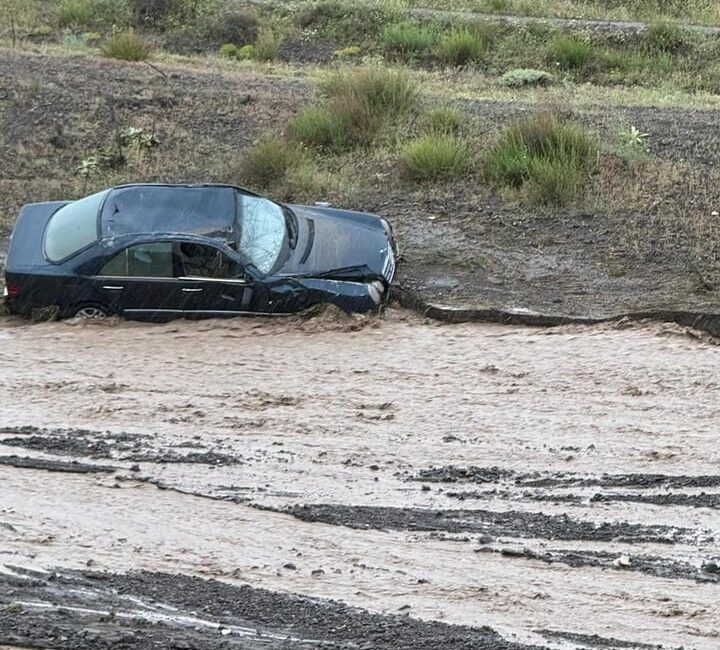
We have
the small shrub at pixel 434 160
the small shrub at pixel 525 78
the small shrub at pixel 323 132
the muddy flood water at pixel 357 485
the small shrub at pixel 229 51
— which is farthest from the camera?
the small shrub at pixel 229 51

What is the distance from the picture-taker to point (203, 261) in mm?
11633

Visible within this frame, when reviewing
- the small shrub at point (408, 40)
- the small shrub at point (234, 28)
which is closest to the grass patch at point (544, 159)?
the small shrub at point (408, 40)

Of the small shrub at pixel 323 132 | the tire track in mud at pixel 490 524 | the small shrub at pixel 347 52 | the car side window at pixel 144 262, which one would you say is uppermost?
the small shrub at pixel 347 52

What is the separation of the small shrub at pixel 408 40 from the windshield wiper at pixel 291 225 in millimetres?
11745

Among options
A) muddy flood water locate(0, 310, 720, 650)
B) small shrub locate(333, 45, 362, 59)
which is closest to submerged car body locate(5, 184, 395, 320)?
muddy flood water locate(0, 310, 720, 650)

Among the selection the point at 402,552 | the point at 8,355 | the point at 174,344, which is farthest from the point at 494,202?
the point at 402,552

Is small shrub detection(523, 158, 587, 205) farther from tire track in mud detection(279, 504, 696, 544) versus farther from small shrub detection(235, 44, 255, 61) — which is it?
small shrub detection(235, 44, 255, 61)

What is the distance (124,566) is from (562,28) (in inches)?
759

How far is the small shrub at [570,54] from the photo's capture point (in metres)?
22.8

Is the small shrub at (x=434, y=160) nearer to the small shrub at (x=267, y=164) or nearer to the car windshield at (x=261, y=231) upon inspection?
the small shrub at (x=267, y=164)

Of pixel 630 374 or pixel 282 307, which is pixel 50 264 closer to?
pixel 282 307

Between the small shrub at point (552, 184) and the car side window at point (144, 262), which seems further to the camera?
the small shrub at point (552, 184)

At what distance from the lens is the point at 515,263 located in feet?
43.5

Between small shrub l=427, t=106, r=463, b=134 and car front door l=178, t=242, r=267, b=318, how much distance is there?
554 cm
